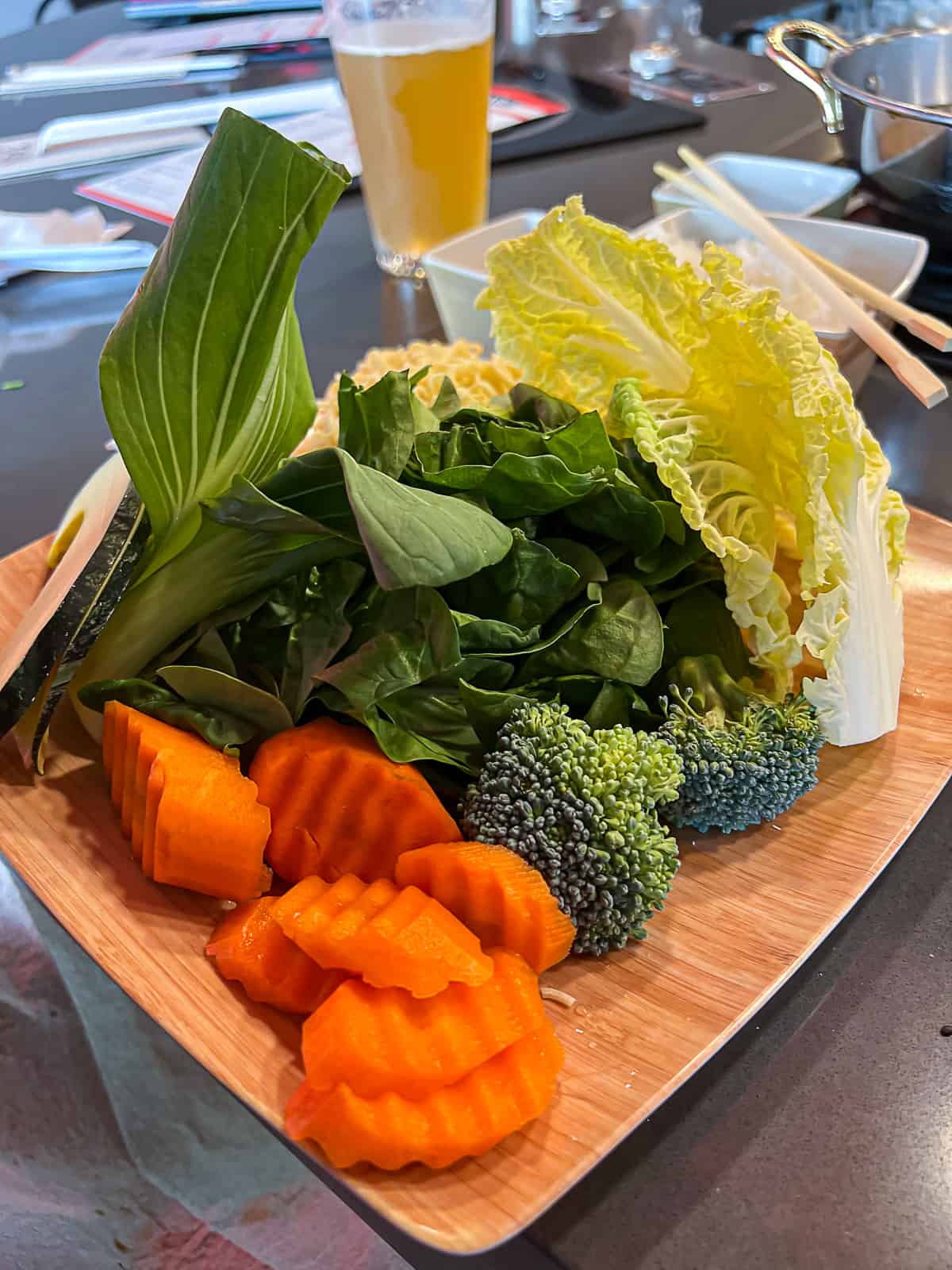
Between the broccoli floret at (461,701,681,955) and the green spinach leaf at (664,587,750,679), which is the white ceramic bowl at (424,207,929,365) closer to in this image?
the green spinach leaf at (664,587,750,679)

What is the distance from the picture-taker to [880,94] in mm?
1692

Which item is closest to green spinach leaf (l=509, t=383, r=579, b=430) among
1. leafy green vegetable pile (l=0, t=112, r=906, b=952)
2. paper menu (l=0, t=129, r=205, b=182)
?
leafy green vegetable pile (l=0, t=112, r=906, b=952)

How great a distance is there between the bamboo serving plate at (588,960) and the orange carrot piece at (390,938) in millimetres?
62

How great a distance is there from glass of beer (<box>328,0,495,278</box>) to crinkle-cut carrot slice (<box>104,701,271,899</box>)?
3.80 feet

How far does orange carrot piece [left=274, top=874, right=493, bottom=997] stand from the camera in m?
0.65

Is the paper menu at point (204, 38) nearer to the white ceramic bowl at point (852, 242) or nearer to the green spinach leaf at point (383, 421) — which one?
the white ceramic bowl at point (852, 242)

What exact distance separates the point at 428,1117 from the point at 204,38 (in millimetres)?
3153

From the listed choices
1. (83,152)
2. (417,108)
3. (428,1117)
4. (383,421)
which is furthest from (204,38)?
(428,1117)

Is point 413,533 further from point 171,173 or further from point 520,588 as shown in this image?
point 171,173

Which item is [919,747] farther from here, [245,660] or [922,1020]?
[245,660]

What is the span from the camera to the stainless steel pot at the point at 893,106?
1.41 metres

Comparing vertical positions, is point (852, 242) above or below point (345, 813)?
above

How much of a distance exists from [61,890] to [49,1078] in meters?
0.35

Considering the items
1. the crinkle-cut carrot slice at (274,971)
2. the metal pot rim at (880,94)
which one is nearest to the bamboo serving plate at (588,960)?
the crinkle-cut carrot slice at (274,971)
